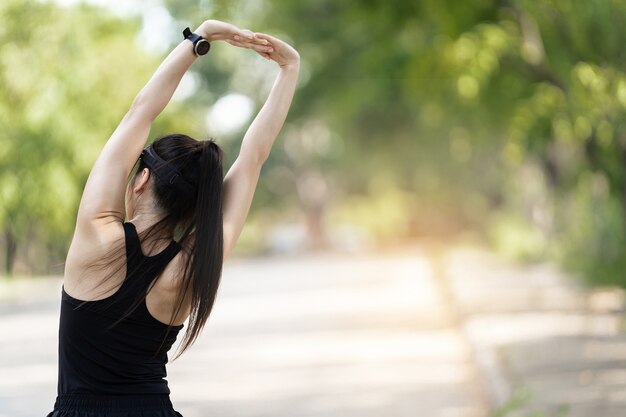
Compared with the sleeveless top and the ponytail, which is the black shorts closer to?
the sleeveless top

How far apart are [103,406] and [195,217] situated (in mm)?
579

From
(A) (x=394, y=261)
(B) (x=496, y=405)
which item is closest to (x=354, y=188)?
(A) (x=394, y=261)

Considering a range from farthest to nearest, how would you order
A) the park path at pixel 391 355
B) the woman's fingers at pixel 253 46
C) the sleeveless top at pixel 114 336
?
the park path at pixel 391 355 → the woman's fingers at pixel 253 46 → the sleeveless top at pixel 114 336

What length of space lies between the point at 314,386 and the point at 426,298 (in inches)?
585

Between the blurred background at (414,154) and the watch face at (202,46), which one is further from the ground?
the blurred background at (414,154)

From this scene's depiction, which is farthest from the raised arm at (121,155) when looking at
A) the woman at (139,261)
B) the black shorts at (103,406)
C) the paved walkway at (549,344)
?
the paved walkway at (549,344)

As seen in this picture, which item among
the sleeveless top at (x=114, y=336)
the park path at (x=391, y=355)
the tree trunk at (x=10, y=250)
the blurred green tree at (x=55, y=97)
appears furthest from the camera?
the tree trunk at (x=10, y=250)

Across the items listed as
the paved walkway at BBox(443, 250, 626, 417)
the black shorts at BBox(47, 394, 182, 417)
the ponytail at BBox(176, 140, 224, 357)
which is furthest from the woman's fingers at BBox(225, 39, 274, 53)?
the paved walkway at BBox(443, 250, 626, 417)

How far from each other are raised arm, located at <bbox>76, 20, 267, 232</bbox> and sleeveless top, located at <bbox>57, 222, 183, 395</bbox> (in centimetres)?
8

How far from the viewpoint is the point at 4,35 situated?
2855 cm

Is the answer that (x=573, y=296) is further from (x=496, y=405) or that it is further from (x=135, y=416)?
(x=135, y=416)

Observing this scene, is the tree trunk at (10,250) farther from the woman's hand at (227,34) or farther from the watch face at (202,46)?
the watch face at (202,46)

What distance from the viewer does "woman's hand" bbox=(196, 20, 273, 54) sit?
3660 mm

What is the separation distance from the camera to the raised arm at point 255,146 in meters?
3.58
